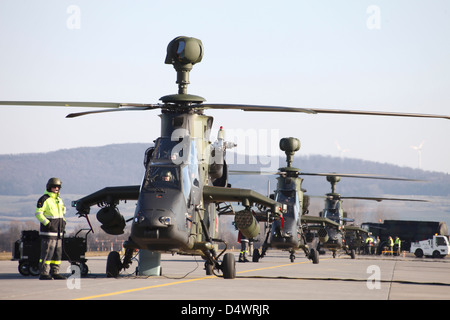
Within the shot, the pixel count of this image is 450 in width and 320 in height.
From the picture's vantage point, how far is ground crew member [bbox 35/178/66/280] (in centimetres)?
1933

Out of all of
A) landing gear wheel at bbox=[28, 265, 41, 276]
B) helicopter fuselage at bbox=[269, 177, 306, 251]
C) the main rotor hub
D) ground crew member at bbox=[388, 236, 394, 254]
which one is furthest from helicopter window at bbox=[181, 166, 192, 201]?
ground crew member at bbox=[388, 236, 394, 254]

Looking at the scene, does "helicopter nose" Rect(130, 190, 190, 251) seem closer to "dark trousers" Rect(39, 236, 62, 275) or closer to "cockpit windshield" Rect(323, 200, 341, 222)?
"dark trousers" Rect(39, 236, 62, 275)

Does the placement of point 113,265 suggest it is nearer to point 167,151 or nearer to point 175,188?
point 175,188

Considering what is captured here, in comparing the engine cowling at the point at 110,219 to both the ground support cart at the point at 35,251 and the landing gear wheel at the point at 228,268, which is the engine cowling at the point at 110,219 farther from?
the landing gear wheel at the point at 228,268

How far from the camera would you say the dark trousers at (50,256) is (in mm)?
19297

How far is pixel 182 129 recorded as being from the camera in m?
18.9

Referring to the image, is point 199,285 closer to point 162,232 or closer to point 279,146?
point 162,232

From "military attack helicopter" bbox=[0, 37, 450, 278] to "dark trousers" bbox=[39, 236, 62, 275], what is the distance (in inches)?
46.7

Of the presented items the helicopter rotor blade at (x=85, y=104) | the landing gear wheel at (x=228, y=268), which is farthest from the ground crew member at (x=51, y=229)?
the landing gear wheel at (x=228, y=268)

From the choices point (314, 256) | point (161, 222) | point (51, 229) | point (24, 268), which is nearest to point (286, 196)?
point (314, 256)

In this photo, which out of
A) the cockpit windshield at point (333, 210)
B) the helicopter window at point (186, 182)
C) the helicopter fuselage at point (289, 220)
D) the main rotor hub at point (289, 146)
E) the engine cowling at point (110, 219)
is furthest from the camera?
the cockpit windshield at point (333, 210)

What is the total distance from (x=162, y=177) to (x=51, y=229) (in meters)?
4.06
